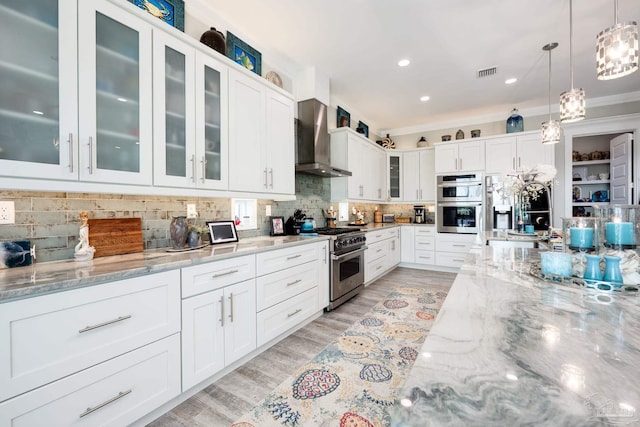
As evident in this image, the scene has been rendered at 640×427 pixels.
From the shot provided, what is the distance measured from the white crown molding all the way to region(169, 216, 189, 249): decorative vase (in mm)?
5226

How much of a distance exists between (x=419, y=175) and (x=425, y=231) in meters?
1.21

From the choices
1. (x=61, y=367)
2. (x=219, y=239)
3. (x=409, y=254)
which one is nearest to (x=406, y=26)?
(x=219, y=239)

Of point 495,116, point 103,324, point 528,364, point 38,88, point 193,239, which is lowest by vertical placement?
point 103,324

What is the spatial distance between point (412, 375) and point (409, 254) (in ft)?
17.2

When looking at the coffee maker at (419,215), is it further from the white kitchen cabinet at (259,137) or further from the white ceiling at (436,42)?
the white kitchen cabinet at (259,137)

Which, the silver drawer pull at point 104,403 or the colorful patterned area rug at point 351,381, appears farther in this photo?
the colorful patterned area rug at point 351,381

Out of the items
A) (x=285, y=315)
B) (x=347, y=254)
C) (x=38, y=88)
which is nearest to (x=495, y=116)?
(x=347, y=254)

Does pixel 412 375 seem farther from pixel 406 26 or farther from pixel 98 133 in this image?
pixel 406 26

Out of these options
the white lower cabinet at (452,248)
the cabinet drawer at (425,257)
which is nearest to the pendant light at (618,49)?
the white lower cabinet at (452,248)

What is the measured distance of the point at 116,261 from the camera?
1.60m

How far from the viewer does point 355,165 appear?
14.6ft

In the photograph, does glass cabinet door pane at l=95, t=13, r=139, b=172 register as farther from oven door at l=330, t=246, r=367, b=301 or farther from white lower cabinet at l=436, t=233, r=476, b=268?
white lower cabinet at l=436, t=233, r=476, b=268

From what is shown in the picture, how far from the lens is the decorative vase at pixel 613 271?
1.01 meters

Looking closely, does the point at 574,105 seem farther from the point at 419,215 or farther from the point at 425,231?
the point at 419,215
